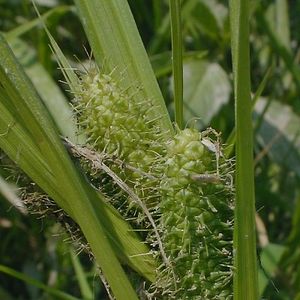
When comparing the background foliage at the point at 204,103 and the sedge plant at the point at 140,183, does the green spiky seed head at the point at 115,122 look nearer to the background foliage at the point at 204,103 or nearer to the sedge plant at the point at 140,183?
the sedge plant at the point at 140,183

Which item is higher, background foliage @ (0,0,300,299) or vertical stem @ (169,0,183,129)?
vertical stem @ (169,0,183,129)

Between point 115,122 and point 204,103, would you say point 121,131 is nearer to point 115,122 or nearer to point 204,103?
point 115,122

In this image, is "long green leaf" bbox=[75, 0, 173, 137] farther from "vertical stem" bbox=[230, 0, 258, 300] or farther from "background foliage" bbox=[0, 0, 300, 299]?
"background foliage" bbox=[0, 0, 300, 299]

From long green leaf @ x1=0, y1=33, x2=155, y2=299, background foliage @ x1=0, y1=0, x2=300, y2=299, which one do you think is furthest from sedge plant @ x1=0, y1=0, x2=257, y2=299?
background foliage @ x1=0, y1=0, x2=300, y2=299

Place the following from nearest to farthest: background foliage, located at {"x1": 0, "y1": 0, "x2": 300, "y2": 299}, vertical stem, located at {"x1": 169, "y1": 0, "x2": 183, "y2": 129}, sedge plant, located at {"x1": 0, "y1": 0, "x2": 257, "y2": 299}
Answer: sedge plant, located at {"x1": 0, "y1": 0, "x2": 257, "y2": 299}, vertical stem, located at {"x1": 169, "y1": 0, "x2": 183, "y2": 129}, background foliage, located at {"x1": 0, "y1": 0, "x2": 300, "y2": 299}

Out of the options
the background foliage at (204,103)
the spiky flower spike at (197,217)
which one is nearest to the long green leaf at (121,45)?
the spiky flower spike at (197,217)

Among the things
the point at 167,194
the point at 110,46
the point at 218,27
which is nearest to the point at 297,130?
the point at 218,27

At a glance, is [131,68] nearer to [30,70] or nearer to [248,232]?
[248,232]
